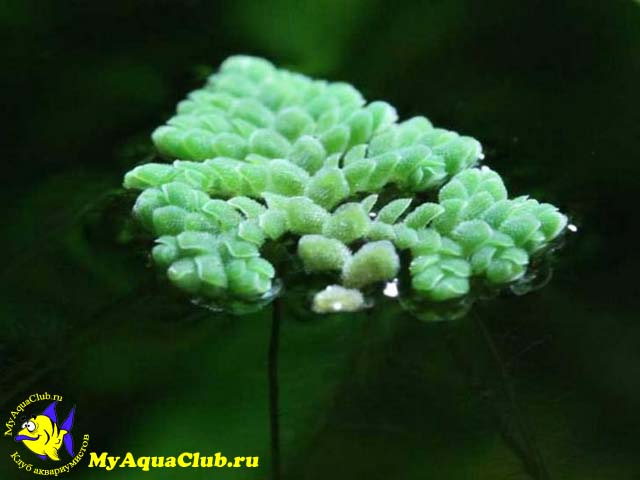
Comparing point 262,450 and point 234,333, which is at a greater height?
point 234,333

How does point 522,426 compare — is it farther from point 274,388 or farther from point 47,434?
point 47,434

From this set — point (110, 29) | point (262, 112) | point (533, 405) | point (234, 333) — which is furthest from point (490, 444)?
point (110, 29)

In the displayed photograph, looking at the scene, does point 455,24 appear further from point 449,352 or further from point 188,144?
point 449,352

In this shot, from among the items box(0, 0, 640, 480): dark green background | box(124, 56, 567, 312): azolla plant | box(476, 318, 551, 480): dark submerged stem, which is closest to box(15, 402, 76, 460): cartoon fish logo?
box(0, 0, 640, 480): dark green background

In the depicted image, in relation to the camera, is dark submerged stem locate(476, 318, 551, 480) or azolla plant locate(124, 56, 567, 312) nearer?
dark submerged stem locate(476, 318, 551, 480)

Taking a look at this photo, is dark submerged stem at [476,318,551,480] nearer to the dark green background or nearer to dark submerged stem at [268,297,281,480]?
the dark green background

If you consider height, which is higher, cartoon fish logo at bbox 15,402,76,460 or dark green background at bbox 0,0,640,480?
dark green background at bbox 0,0,640,480

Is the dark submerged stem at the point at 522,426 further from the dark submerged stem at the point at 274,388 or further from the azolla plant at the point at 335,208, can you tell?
the dark submerged stem at the point at 274,388
